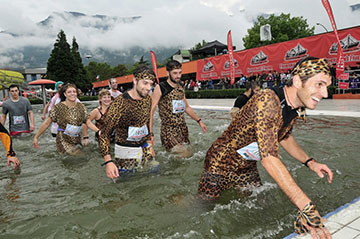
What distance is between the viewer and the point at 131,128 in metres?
3.62

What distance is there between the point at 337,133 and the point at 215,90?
17.0m

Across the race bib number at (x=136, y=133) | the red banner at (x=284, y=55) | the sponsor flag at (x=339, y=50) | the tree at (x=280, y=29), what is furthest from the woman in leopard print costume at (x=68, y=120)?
the tree at (x=280, y=29)

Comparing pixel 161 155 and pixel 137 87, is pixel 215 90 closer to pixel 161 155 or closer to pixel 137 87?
pixel 161 155

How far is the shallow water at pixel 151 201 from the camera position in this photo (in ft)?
9.25

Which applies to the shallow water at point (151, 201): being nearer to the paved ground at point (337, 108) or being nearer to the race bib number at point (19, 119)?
the race bib number at point (19, 119)

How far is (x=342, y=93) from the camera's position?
15.7 meters

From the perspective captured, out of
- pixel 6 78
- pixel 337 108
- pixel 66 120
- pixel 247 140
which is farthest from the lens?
pixel 6 78

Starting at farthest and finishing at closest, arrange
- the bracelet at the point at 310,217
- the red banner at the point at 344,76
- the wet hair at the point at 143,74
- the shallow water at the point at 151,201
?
1. the red banner at the point at 344,76
2. the wet hair at the point at 143,74
3. the shallow water at the point at 151,201
4. the bracelet at the point at 310,217

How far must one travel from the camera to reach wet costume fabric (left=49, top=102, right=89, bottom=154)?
557 cm

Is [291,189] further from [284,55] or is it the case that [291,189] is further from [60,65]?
[60,65]

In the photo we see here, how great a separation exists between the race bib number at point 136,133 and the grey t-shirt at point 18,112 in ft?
18.0

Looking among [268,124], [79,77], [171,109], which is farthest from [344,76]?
[79,77]

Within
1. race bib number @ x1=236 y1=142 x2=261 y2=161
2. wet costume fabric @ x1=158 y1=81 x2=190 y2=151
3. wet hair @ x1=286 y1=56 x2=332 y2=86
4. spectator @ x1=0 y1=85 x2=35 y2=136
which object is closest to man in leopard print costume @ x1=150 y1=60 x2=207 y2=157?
wet costume fabric @ x1=158 y1=81 x2=190 y2=151

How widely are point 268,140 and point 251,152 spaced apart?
45cm
